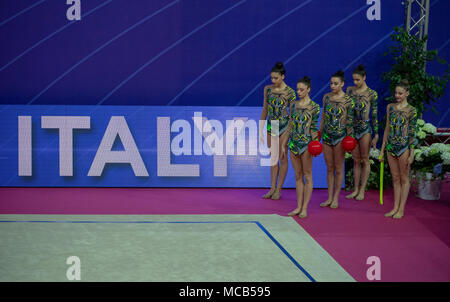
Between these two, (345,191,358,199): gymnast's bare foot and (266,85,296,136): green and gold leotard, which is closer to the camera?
(266,85,296,136): green and gold leotard

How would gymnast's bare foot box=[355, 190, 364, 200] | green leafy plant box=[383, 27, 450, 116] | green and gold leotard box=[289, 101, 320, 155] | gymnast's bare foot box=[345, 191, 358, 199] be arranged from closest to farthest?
green and gold leotard box=[289, 101, 320, 155] → gymnast's bare foot box=[355, 190, 364, 200] → gymnast's bare foot box=[345, 191, 358, 199] → green leafy plant box=[383, 27, 450, 116]

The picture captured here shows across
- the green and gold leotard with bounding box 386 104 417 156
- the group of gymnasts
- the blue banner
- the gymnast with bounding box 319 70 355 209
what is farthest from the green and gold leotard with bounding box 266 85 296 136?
the green and gold leotard with bounding box 386 104 417 156

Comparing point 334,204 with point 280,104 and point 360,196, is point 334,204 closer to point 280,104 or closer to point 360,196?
point 360,196

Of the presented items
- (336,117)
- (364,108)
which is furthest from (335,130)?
(364,108)

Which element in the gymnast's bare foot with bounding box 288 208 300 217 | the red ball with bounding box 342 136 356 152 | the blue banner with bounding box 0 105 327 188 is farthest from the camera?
the blue banner with bounding box 0 105 327 188

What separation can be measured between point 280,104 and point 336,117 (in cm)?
72

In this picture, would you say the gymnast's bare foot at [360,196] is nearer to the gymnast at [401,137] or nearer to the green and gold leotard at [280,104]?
the gymnast at [401,137]

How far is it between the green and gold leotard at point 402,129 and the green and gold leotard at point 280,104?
1308 millimetres

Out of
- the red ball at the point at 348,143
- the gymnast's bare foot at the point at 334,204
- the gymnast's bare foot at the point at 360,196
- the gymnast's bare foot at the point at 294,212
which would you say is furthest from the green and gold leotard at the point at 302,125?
the gymnast's bare foot at the point at 360,196

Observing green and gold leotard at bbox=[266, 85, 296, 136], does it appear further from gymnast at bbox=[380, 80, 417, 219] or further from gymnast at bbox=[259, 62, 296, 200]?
gymnast at bbox=[380, 80, 417, 219]

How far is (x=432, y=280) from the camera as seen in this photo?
11.7 ft

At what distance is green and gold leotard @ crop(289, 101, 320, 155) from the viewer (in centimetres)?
524

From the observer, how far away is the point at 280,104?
6180 millimetres

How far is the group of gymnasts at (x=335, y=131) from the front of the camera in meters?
5.31
